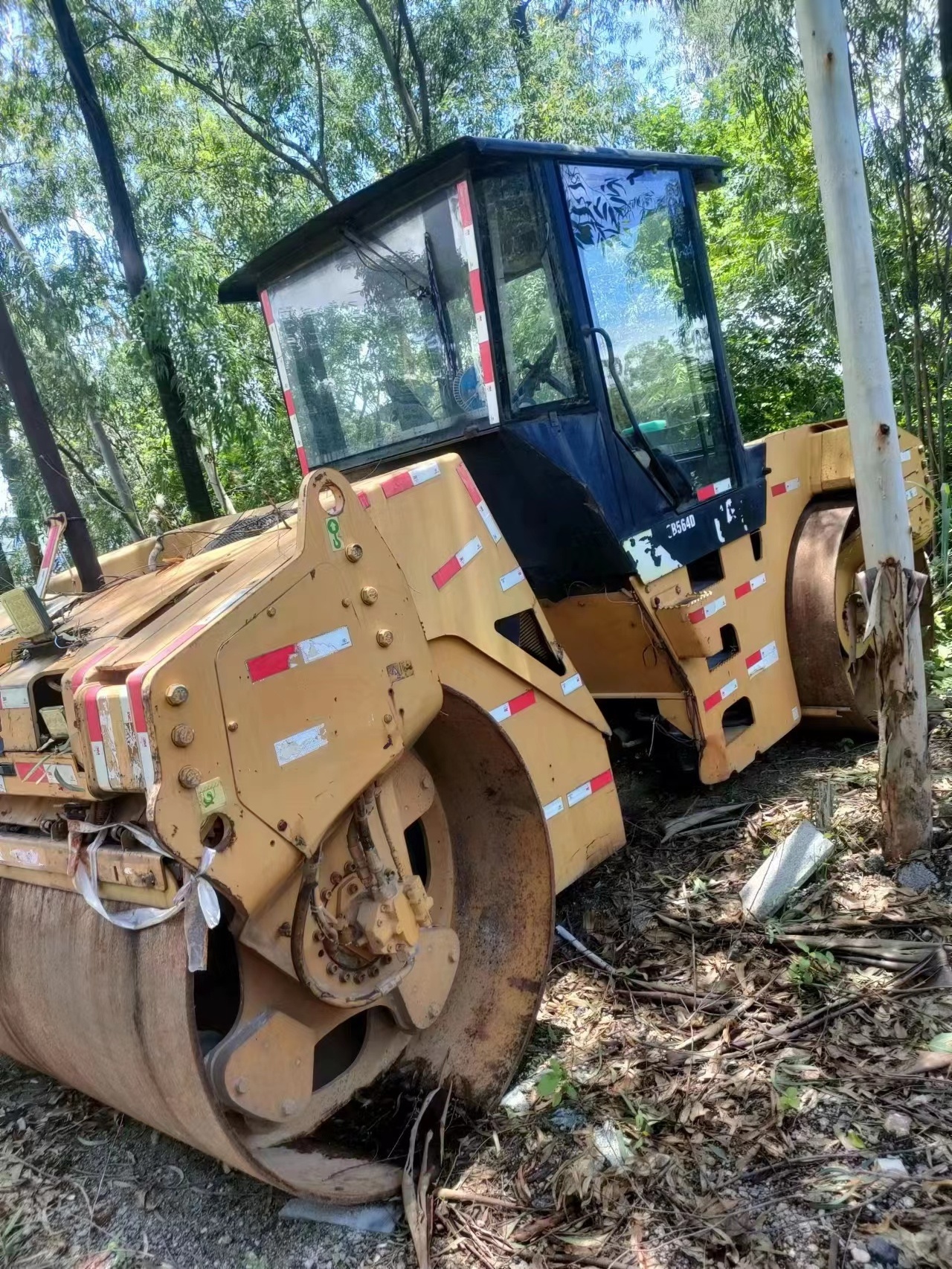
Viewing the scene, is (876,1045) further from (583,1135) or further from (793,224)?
(793,224)

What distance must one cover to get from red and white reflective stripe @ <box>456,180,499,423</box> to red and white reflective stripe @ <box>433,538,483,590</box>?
0.57 m

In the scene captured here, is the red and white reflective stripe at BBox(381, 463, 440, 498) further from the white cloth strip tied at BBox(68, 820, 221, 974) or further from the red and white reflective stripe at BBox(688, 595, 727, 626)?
the red and white reflective stripe at BBox(688, 595, 727, 626)

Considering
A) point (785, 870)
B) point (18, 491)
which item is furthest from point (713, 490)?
point (18, 491)

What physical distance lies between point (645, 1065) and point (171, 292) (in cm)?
860

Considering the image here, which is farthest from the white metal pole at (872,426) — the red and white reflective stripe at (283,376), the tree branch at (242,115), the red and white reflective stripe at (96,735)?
the tree branch at (242,115)

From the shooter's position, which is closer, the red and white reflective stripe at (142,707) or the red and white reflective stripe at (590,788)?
the red and white reflective stripe at (142,707)

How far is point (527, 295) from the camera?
3.18 meters

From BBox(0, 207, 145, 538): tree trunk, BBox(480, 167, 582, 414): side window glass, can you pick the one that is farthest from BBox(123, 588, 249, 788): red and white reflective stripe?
BBox(0, 207, 145, 538): tree trunk

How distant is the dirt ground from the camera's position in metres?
2.00

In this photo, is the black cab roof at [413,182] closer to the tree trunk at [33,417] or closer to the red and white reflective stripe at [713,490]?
the tree trunk at [33,417]

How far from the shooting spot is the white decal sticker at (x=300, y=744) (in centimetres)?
194

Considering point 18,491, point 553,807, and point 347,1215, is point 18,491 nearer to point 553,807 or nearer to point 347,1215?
point 553,807

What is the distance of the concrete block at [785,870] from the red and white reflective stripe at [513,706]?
1055mm

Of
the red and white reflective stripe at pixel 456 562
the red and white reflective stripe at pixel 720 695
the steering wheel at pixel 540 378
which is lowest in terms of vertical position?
the red and white reflective stripe at pixel 720 695
